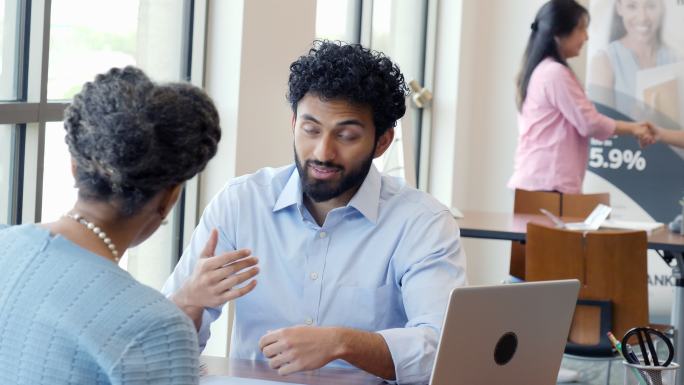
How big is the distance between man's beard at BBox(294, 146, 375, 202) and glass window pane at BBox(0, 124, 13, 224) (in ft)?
2.97

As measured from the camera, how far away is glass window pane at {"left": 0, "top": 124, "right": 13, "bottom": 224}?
2787mm

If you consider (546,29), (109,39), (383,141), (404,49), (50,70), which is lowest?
(383,141)

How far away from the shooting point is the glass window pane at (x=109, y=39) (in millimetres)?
2975

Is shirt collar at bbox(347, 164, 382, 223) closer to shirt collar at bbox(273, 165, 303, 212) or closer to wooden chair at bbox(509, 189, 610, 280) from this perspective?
shirt collar at bbox(273, 165, 303, 212)

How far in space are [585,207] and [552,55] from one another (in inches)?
43.9

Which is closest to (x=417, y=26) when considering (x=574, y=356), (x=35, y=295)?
(x=574, y=356)

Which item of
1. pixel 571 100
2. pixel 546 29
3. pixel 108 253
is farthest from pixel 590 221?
pixel 108 253

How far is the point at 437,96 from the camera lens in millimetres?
6559

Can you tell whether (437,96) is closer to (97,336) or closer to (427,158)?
(427,158)

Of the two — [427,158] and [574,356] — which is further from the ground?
[427,158]

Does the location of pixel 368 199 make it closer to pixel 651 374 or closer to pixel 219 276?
pixel 219 276

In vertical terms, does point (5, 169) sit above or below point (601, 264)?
above

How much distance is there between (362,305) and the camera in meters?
2.29

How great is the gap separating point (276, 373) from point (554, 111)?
398 cm
